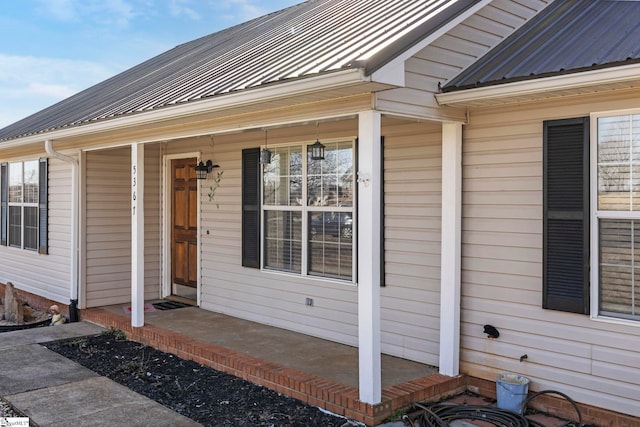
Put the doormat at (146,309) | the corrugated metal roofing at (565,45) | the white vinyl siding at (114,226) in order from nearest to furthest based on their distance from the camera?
1. the corrugated metal roofing at (565,45)
2. the doormat at (146,309)
3. the white vinyl siding at (114,226)

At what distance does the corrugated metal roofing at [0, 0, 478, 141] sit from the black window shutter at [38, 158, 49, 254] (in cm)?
63

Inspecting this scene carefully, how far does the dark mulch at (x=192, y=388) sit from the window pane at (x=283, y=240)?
1.56 m

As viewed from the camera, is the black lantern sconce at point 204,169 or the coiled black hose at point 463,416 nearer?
the coiled black hose at point 463,416

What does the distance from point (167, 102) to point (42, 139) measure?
3.40 m

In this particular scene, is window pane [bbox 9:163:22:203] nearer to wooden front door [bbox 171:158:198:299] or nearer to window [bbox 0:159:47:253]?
window [bbox 0:159:47:253]

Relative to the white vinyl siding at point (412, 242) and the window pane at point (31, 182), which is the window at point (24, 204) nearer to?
the window pane at point (31, 182)

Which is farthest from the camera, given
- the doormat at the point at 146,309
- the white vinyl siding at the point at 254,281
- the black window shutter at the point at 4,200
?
the black window shutter at the point at 4,200

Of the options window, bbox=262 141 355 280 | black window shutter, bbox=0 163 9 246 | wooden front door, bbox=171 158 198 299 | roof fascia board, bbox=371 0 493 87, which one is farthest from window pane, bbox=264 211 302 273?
black window shutter, bbox=0 163 9 246

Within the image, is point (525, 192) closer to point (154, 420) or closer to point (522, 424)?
point (522, 424)

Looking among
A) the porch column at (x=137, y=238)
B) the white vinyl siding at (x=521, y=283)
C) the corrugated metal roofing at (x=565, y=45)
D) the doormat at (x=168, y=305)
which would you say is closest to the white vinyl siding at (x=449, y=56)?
the corrugated metal roofing at (x=565, y=45)

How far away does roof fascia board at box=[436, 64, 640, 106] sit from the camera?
147 inches

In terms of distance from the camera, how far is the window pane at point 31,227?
30.8 ft

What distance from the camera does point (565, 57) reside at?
167 inches

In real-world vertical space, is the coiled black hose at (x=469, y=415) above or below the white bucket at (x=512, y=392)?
below
